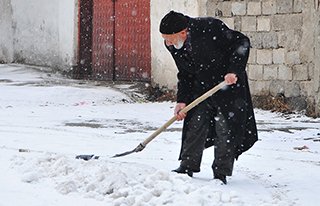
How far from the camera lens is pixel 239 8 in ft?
40.6

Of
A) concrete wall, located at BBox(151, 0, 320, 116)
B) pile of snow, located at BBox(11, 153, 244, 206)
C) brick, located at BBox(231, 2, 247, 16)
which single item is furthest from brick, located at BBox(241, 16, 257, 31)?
pile of snow, located at BBox(11, 153, 244, 206)

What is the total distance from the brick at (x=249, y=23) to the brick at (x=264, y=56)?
370 mm

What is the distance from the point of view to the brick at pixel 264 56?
478 inches

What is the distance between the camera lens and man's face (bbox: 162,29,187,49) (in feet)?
19.3

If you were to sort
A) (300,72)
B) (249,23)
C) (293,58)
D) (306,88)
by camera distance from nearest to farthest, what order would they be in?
(306,88)
(300,72)
(293,58)
(249,23)

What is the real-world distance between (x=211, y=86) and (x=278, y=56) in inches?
239

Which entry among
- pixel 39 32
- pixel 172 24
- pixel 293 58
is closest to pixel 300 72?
pixel 293 58

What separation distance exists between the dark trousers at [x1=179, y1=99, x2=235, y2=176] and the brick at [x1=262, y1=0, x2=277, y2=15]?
611 centimetres

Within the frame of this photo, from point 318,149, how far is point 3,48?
12061 mm

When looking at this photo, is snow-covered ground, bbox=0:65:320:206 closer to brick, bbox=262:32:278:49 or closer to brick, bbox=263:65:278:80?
brick, bbox=263:65:278:80


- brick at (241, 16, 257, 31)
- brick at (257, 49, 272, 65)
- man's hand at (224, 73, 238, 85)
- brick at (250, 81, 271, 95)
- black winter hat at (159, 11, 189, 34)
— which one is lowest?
brick at (250, 81, 271, 95)

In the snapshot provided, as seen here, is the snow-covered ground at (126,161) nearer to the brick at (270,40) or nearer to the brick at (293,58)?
the brick at (293,58)

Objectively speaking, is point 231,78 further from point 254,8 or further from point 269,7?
Answer: point 254,8

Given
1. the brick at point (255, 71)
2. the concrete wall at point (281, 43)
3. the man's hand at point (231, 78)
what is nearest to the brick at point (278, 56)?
the concrete wall at point (281, 43)
